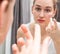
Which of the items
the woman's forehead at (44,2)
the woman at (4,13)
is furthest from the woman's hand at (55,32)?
the woman at (4,13)

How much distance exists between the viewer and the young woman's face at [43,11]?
2.89ft

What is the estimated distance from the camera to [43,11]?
2.88 feet

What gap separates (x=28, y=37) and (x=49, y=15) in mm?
408

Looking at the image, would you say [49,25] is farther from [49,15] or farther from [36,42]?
[36,42]

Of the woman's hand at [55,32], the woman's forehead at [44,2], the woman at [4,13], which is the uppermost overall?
the woman's forehead at [44,2]

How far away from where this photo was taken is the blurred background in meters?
0.87

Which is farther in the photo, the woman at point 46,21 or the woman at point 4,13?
the woman at point 46,21

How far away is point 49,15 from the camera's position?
2.96ft

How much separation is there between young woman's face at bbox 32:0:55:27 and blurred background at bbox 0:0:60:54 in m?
0.03

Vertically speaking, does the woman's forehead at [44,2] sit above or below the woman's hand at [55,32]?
above

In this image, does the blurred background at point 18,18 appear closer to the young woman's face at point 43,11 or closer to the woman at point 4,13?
the young woman's face at point 43,11

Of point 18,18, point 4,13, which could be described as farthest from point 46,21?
point 4,13

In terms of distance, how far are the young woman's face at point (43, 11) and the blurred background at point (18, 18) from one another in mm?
31

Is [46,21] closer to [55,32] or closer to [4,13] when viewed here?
[55,32]
